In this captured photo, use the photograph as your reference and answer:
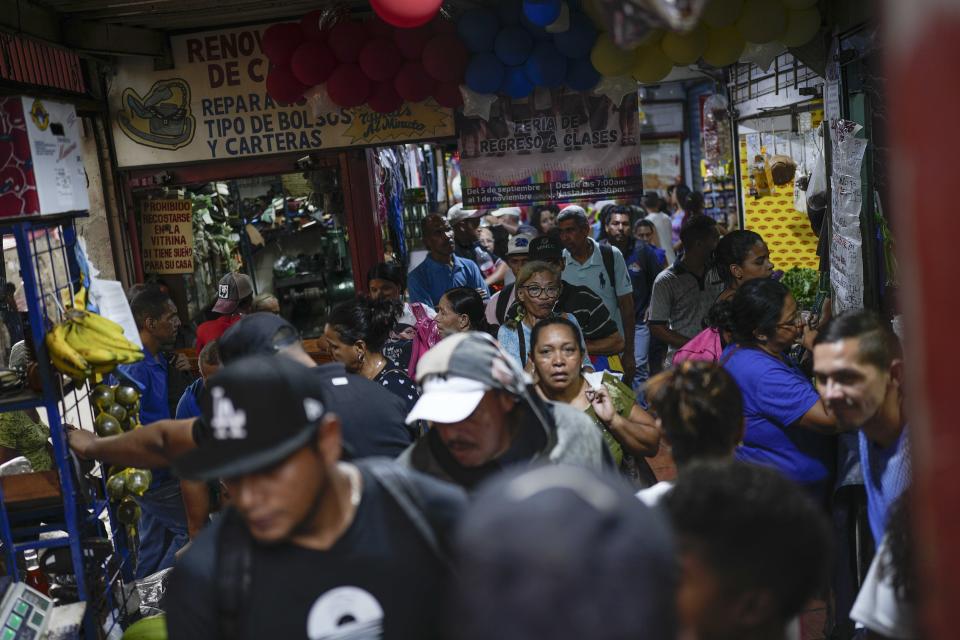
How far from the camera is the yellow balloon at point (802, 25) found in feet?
19.0

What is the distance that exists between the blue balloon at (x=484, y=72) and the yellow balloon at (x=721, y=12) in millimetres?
1491

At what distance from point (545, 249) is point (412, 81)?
1.59m

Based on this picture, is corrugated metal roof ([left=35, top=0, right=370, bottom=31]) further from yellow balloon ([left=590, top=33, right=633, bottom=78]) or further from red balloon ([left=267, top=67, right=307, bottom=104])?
yellow balloon ([left=590, top=33, right=633, bottom=78])

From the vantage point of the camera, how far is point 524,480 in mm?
1362

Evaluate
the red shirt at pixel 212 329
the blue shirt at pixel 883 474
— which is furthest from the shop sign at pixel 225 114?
the blue shirt at pixel 883 474

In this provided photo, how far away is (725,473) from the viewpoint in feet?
6.75

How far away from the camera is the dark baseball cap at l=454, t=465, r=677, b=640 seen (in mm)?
1211

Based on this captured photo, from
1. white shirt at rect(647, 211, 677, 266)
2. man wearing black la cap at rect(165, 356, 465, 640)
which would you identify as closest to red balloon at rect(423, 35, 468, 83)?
man wearing black la cap at rect(165, 356, 465, 640)

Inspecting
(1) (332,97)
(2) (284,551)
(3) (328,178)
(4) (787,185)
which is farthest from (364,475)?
(4) (787,185)

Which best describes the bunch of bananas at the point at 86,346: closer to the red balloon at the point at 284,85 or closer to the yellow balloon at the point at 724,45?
the red balloon at the point at 284,85

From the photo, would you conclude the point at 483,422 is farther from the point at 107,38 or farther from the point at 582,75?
the point at 107,38

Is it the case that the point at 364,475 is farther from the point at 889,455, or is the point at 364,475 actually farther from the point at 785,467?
the point at 785,467

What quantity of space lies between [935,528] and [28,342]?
4.23 metres

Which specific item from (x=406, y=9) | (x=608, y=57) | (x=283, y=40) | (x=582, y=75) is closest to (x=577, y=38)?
(x=608, y=57)
